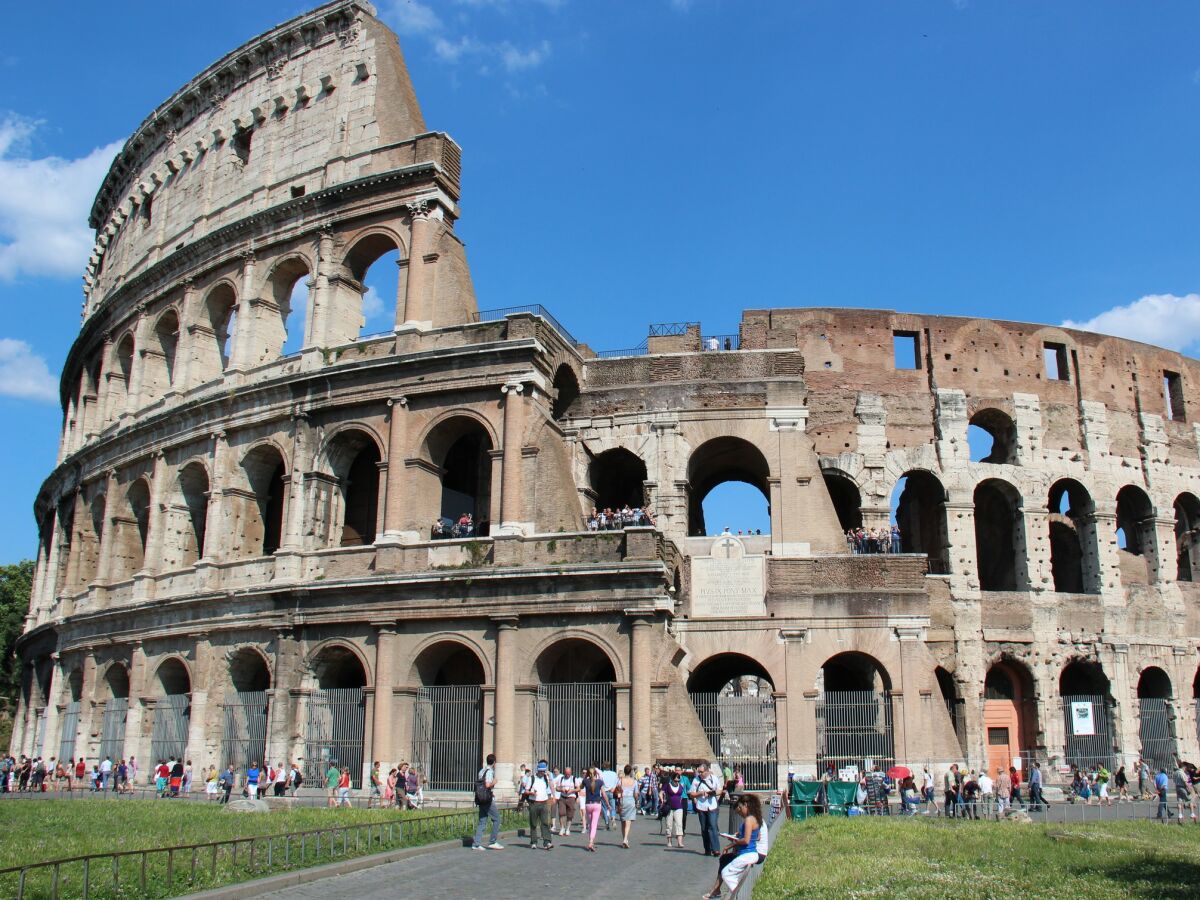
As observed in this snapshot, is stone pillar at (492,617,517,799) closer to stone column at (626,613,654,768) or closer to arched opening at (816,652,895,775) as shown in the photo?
stone column at (626,613,654,768)

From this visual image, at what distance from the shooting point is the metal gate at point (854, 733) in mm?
22844

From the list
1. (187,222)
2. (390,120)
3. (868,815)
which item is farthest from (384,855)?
(187,222)

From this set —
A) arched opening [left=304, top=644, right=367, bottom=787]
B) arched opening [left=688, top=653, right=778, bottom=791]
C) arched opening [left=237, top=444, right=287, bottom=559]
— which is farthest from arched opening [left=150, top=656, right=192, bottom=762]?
Result: arched opening [left=688, top=653, right=778, bottom=791]

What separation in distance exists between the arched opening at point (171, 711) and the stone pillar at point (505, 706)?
7721 millimetres

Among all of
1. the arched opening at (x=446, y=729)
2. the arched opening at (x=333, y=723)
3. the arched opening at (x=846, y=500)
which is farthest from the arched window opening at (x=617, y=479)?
the arched opening at (x=333, y=723)

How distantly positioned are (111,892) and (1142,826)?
603 inches

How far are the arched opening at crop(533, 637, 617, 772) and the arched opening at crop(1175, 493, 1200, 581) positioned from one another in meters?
17.7

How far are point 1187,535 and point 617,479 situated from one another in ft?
51.3

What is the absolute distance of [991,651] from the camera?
26047 millimetres

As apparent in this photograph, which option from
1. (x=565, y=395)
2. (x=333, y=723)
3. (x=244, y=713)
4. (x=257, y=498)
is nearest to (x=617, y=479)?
(x=565, y=395)

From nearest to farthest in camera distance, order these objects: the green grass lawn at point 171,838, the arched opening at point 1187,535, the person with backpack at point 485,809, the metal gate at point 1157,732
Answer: the green grass lawn at point 171,838 → the person with backpack at point 485,809 → the metal gate at point 1157,732 → the arched opening at point 1187,535

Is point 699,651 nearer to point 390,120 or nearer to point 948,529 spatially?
point 948,529

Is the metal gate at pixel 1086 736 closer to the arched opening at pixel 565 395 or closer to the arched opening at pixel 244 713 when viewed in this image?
the arched opening at pixel 565 395

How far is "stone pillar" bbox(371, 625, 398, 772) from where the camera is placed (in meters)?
21.7
